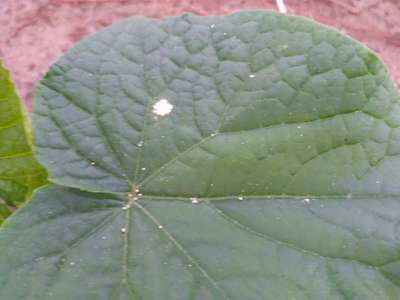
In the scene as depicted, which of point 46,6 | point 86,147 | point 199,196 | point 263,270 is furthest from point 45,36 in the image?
point 263,270

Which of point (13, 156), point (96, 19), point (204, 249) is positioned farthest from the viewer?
point (96, 19)

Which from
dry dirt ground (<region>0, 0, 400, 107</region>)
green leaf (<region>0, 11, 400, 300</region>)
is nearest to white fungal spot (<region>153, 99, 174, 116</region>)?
green leaf (<region>0, 11, 400, 300</region>)

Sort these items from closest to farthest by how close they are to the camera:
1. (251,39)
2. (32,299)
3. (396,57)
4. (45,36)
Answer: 1. (32,299)
2. (251,39)
3. (45,36)
4. (396,57)

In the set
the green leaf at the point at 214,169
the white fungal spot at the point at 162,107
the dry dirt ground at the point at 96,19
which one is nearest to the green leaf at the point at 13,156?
the green leaf at the point at 214,169

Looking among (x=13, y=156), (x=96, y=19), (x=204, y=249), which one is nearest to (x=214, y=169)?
(x=204, y=249)

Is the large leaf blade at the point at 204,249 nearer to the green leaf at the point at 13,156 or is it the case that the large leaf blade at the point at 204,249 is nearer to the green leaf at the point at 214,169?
the green leaf at the point at 214,169

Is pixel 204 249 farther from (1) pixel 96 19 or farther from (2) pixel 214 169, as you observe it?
(1) pixel 96 19

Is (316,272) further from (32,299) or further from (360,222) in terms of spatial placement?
(32,299)
